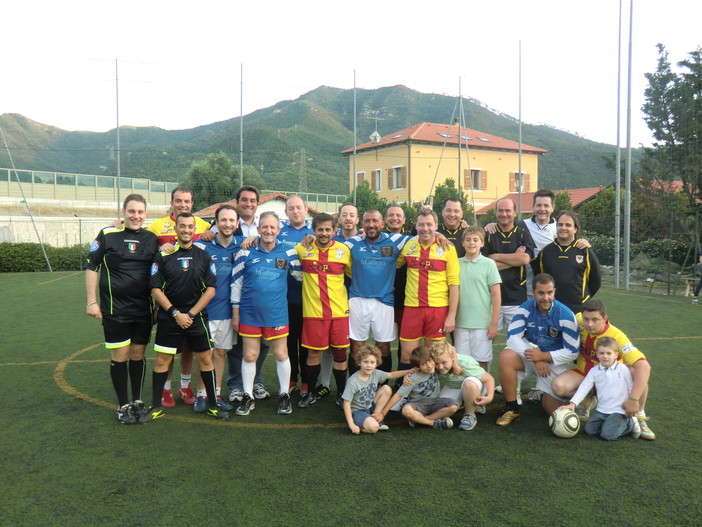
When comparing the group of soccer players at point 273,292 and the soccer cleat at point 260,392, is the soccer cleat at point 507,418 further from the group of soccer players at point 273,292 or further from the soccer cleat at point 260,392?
the soccer cleat at point 260,392

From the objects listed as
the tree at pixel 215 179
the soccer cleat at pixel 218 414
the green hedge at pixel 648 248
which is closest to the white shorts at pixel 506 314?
the soccer cleat at pixel 218 414

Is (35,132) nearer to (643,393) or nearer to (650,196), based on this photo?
(650,196)

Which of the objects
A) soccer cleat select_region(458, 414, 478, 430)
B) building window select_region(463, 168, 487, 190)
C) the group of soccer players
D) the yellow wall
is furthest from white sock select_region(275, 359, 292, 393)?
building window select_region(463, 168, 487, 190)

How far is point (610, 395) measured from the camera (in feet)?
12.8

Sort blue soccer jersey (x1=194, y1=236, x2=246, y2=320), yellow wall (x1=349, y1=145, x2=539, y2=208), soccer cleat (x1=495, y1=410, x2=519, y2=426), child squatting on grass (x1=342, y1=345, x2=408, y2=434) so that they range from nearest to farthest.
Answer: child squatting on grass (x1=342, y1=345, x2=408, y2=434)
soccer cleat (x1=495, y1=410, x2=519, y2=426)
blue soccer jersey (x1=194, y1=236, x2=246, y2=320)
yellow wall (x1=349, y1=145, x2=539, y2=208)

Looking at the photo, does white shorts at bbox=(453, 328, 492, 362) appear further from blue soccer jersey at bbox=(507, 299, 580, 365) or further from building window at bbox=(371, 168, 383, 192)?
building window at bbox=(371, 168, 383, 192)

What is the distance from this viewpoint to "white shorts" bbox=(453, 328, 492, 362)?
4.57 meters

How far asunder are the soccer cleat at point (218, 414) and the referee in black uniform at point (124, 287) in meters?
0.51

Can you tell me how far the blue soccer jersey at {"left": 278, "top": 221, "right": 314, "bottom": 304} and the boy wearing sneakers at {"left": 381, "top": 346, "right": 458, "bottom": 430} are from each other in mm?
1207

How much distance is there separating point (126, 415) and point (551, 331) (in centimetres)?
337

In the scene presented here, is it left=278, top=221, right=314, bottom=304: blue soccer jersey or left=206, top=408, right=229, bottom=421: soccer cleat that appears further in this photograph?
left=278, top=221, right=314, bottom=304: blue soccer jersey

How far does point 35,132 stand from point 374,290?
113478 millimetres

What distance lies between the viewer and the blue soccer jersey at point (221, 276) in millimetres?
4551

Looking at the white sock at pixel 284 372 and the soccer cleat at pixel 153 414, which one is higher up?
the white sock at pixel 284 372
